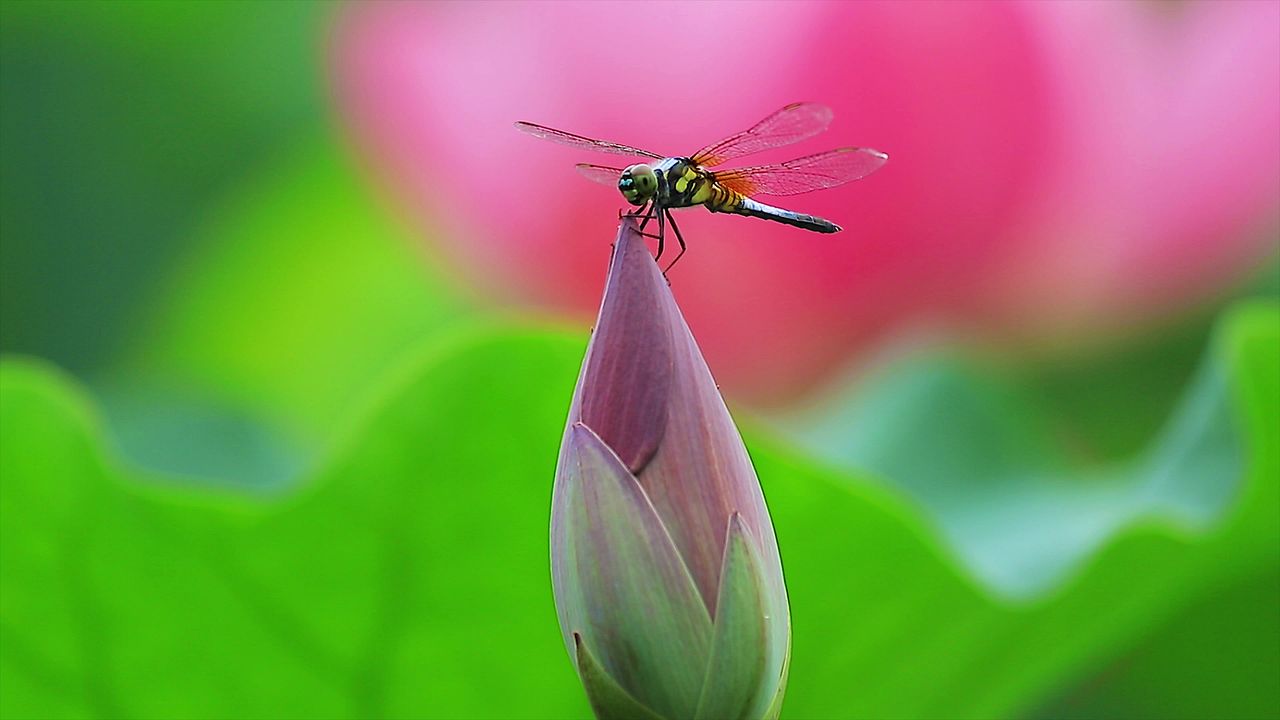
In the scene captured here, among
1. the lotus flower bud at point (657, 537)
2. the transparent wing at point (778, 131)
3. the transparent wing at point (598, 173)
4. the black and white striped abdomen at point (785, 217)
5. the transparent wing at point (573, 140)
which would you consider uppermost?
the transparent wing at point (778, 131)

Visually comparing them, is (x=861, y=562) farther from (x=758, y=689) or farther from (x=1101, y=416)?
(x=1101, y=416)

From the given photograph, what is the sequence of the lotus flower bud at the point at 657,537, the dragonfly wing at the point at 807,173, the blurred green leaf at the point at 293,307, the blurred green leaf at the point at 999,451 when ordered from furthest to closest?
the blurred green leaf at the point at 293,307 < the blurred green leaf at the point at 999,451 < the dragonfly wing at the point at 807,173 < the lotus flower bud at the point at 657,537

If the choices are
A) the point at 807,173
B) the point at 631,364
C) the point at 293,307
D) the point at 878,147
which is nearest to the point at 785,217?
the point at 807,173

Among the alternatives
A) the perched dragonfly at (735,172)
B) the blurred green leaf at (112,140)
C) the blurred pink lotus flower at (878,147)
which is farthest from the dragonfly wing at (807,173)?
the blurred green leaf at (112,140)

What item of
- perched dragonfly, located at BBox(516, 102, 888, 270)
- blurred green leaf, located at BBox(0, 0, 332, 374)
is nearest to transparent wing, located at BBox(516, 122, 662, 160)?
perched dragonfly, located at BBox(516, 102, 888, 270)

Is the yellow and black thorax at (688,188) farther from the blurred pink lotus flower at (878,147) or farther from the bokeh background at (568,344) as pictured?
the blurred pink lotus flower at (878,147)

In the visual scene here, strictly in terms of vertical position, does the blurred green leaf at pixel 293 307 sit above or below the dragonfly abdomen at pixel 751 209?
below

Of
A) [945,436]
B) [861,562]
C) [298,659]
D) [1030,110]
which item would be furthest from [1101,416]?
[298,659]

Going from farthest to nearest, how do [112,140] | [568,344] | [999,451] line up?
1. [112,140]
2. [999,451]
3. [568,344]

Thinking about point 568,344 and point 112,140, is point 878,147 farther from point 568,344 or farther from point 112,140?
point 112,140
